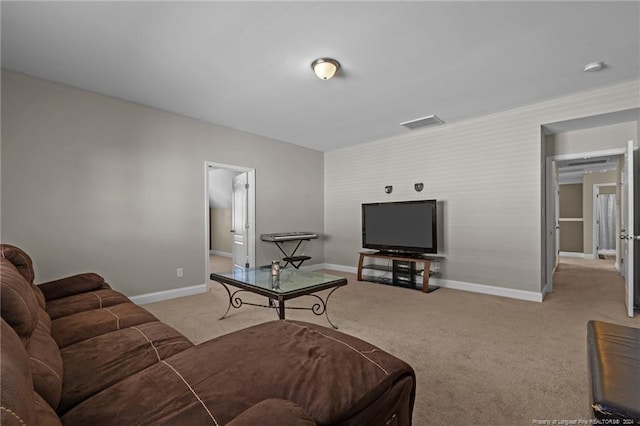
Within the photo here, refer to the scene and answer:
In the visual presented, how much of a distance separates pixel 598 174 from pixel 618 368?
29.0ft

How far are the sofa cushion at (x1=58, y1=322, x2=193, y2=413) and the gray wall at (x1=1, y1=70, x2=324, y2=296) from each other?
228cm

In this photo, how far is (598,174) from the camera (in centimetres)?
774

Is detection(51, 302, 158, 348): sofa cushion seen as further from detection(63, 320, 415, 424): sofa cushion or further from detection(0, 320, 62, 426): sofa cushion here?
detection(0, 320, 62, 426): sofa cushion

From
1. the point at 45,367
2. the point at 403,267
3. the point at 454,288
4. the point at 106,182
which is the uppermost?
the point at 106,182

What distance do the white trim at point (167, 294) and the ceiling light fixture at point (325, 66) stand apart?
132 inches

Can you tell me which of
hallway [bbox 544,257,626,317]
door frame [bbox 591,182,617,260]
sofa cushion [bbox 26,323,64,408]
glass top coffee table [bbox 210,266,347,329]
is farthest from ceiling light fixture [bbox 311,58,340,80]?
door frame [bbox 591,182,617,260]

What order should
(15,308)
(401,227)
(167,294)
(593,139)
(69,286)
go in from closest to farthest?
(15,308) < (69,286) < (593,139) < (167,294) < (401,227)

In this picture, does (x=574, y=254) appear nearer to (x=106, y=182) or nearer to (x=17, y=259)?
(x=106, y=182)

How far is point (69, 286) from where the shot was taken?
8.29 feet

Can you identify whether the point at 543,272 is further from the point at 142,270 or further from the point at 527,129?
the point at 142,270

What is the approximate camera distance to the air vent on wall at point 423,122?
175 inches

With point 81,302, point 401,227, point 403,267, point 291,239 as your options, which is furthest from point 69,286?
point 403,267

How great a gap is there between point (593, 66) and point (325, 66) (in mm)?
2596

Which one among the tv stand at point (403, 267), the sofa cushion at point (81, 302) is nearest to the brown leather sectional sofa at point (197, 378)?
the sofa cushion at point (81, 302)
